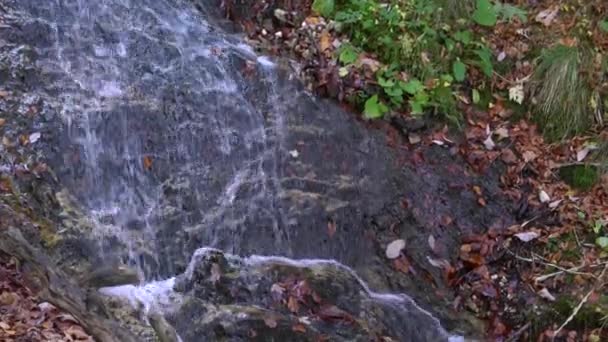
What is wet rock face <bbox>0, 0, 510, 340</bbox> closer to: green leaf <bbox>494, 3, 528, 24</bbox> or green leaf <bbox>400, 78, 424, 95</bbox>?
green leaf <bbox>400, 78, 424, 95</bbox>

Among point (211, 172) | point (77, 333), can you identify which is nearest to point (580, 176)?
point (211, 172)

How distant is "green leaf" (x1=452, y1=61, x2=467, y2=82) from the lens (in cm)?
586

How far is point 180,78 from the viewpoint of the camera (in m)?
5.56

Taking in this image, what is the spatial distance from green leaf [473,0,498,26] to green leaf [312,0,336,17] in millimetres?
1270

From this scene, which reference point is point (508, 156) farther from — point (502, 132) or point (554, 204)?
point (554, 204)

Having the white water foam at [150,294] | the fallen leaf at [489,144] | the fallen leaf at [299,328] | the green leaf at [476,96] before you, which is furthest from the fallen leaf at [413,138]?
the white water foam at [150,294]

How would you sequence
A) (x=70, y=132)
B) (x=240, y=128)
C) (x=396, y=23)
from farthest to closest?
(x=396, y=23) < (x=240, y=128) < (x=70, y=132)

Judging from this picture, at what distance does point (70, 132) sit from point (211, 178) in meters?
1.07

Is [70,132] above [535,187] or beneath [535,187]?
above

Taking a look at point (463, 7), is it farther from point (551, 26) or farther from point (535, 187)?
point (535, 187)

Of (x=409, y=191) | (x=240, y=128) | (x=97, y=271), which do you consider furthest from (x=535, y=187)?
(x=97, y=271)

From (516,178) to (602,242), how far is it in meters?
0.85

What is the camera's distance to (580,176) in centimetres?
553

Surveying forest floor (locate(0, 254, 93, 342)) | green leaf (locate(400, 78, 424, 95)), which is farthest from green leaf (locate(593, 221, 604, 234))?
forest floor (locate(0, 254, 93, 342))
